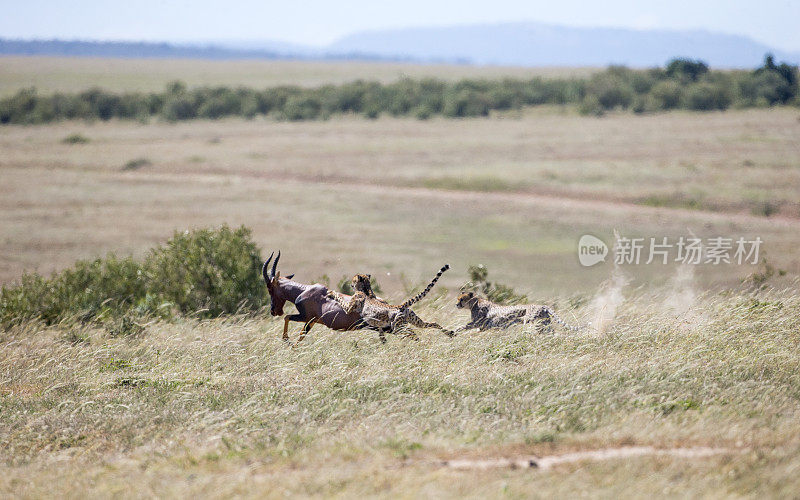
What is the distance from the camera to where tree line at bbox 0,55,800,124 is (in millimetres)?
76938

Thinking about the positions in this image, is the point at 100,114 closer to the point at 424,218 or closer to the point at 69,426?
the point at 424,218

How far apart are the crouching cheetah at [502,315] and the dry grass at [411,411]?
0.69ft

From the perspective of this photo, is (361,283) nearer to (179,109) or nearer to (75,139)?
(75,139)

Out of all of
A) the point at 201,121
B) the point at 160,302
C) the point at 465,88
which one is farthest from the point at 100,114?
the point at 160,302

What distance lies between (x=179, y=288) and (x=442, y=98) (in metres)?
70.3

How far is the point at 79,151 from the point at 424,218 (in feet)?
107

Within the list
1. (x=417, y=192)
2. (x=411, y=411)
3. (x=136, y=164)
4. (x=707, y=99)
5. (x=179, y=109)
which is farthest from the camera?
(x=179, y=109)

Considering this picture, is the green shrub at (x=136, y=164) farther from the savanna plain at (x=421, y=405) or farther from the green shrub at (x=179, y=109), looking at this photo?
the savanna plain at (x=421, y=405)

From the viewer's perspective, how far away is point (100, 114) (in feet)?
272

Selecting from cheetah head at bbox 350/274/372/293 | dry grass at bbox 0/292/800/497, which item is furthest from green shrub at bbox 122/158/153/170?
cheetah head at bbox 350/274/372/293

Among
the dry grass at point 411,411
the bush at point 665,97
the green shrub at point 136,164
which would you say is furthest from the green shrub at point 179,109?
the dry grass at point 411,411

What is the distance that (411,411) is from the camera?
6844 mm

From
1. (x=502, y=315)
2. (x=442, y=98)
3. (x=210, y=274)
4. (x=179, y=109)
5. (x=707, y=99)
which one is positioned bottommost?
(x=210, y=274)

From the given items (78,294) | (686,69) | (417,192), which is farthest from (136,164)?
(686,69)
